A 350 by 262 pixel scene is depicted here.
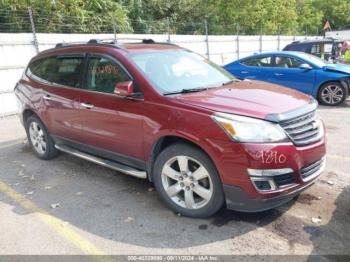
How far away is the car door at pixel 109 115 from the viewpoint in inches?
160

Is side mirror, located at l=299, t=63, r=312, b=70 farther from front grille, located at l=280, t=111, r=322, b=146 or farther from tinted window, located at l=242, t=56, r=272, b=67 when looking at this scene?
front grille, located at l=280, t=111, r=322, b=146

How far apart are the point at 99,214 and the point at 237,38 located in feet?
52.7

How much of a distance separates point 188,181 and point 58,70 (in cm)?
284

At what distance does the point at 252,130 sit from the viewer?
3244 millimetres

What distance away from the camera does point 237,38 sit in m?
18.5

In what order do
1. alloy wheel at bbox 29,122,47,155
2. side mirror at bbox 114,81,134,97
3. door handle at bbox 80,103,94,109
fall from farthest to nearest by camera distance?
alloy wheel at bbox 29,122,47,155
door handle at bbox 80,103,94,109
side mirror at bbox 114,81,134,97

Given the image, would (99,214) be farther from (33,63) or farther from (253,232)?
(33,63)

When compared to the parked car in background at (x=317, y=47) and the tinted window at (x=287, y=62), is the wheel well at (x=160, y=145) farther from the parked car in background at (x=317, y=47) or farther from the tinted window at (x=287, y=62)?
the parked car in background at (x=317, y=47)

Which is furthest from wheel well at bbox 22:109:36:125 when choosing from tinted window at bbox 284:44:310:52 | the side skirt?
tinted window at bbox 284:44:310:52

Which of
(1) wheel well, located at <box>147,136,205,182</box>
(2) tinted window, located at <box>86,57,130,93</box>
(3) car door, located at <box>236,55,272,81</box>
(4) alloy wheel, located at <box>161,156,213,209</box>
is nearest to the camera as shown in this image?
(4) alloy wheel, located at <box>161,156,213,209</box>

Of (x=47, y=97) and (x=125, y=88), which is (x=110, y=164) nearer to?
(x=125, y=88)

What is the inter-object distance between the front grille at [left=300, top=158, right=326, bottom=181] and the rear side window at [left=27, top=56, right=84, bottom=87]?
3050 millimetres

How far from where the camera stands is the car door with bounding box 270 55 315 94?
9117 mm

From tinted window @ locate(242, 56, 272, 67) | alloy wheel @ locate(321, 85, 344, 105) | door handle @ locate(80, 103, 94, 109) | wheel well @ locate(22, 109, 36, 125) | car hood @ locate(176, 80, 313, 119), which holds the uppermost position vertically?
car hood @ locate(176, 80, 313, 119)
